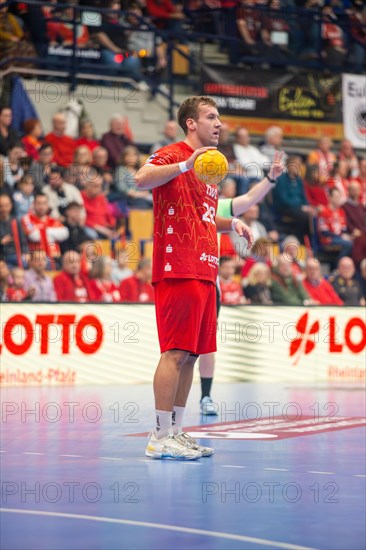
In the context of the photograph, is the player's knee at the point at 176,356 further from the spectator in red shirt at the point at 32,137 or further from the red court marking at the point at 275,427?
the spectator in red shirt at the point at 32,137

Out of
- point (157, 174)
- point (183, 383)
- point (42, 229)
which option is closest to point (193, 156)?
point (157, 174)

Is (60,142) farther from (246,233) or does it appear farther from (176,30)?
(246,233)

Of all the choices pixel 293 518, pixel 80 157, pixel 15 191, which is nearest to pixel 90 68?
pixel 80 157

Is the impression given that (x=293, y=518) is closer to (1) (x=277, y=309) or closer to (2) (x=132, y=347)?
(2) (x=132, y=347)

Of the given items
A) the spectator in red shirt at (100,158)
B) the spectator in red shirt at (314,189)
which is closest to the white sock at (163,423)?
the spectator in red shirt at (100,158)

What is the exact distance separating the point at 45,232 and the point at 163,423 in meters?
9.29

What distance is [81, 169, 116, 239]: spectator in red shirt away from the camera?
58.4 ft

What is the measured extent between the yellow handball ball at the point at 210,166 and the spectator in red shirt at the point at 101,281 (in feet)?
30.8

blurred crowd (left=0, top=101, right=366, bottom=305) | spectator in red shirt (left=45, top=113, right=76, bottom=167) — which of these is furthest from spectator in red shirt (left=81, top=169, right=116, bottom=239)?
spectator in red shirt (left=45, top=113, right=76, bottom=167)

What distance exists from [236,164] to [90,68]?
305 centimetres

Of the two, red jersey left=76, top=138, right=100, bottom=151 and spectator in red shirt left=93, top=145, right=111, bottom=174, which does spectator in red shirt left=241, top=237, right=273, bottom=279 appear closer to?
spectator in red shirt left=93, top=145, right=111, bottom=174

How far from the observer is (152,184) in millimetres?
7488

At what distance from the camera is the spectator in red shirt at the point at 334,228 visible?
20578 mm

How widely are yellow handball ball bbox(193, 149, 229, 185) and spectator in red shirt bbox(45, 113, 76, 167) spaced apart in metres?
11.1
